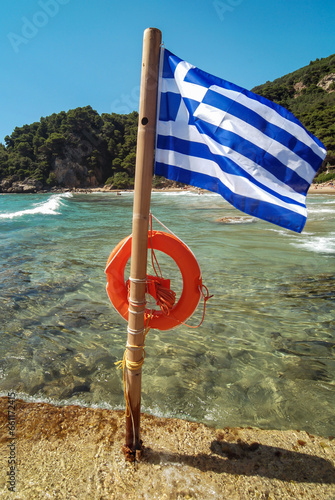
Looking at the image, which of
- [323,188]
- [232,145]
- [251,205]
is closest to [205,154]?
[232,145]

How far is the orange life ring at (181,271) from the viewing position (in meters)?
2.04

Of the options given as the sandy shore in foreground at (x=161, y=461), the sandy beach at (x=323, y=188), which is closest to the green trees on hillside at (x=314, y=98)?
the sandy beach at (x=323, y=188)

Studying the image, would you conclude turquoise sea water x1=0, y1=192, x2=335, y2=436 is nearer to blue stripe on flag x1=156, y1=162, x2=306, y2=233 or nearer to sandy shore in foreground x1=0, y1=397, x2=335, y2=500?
sandy shore in foreground x1=0, y1=397, x2=335, y2=500

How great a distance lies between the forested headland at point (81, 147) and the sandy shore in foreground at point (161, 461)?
244 feet

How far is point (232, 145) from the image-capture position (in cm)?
187

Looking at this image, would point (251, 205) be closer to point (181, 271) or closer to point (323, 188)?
point (181, 271)

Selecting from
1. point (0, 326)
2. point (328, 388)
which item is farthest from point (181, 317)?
point (0, 326)

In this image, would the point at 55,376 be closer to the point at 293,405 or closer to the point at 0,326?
the point at 0,326

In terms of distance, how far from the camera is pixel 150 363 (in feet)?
10.0

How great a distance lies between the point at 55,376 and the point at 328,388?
8.75 feet

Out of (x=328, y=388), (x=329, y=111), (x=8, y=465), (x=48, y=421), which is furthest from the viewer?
(x=329, y=111)

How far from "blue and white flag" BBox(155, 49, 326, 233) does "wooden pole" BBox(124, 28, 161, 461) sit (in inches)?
7.9

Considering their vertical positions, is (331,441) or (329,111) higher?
(329,111)

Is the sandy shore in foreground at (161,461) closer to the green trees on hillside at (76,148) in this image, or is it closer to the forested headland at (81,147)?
the forested headland at (81,147)
